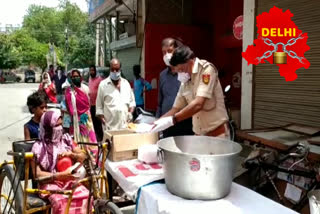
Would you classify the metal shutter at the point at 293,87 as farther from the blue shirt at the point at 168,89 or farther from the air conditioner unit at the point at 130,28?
the air conditioner unit at the point at 130,28

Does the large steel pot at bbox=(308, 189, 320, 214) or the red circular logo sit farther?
the red circular logo

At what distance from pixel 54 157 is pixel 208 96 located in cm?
132

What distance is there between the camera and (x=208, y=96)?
2527 millimetres

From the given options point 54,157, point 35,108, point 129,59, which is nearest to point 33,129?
point 35,108

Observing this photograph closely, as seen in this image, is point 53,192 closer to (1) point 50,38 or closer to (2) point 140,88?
(2) point 140,88

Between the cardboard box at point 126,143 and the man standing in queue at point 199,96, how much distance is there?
228 mm

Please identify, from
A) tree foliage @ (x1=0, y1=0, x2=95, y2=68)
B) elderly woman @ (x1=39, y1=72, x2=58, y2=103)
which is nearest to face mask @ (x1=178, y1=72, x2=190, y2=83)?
elderly woman @ (x1=39, y1=72, x2=58, y2=103)

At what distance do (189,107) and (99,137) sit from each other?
4.00 m

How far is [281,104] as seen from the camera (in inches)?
166

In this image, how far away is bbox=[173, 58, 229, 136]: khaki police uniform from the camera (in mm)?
2545

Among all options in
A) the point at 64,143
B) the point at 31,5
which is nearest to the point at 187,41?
the point at 64,143

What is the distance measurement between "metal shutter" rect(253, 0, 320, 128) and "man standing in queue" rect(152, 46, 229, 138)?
1559 millimetres

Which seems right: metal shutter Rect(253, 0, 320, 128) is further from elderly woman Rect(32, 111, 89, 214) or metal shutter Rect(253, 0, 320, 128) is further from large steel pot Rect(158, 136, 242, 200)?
elderly woman Rect(32, 111, 89, 214)

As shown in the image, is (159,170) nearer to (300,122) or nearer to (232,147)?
(232,147)
